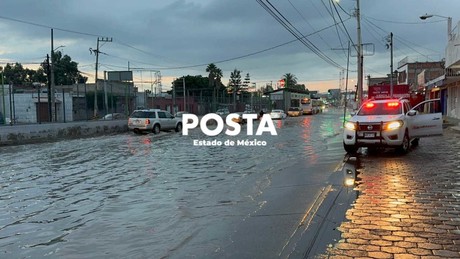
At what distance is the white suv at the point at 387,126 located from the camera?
12.6m

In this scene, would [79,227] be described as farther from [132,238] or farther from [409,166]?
[409,166]

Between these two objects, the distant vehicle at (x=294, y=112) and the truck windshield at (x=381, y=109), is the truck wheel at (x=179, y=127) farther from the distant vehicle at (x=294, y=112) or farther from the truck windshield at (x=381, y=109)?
the distant vehicle at (x=294, y=112)

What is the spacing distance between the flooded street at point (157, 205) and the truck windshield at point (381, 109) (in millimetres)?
1698

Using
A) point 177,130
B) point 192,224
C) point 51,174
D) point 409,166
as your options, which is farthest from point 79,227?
point 177,130

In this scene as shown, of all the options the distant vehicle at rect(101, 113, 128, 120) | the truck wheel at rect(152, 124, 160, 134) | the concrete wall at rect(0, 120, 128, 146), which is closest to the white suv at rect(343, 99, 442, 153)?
the truck wheel at rect(152, 124, 160, 134)

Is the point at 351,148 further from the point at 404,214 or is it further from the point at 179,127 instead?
the point at 179,127

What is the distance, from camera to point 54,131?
25.6 metres

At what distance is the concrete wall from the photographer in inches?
885

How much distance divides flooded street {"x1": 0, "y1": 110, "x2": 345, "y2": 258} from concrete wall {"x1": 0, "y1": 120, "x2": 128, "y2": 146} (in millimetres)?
9688

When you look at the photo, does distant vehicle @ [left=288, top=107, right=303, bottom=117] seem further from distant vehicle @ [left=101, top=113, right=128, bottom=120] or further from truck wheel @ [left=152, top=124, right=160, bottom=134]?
truck wheel @ [left=152, top=124, right=160, bottom=134]

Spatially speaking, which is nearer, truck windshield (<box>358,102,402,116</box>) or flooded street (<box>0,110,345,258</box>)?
flooded street (<box>0,110,345,258</box>)

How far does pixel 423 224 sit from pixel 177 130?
88.2 feet

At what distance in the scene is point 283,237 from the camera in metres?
5.41

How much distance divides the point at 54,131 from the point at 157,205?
2032 centimetres
